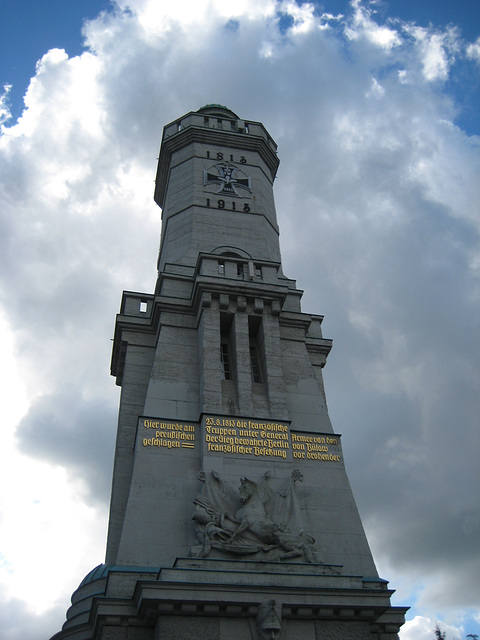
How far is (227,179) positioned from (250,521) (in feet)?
84.3

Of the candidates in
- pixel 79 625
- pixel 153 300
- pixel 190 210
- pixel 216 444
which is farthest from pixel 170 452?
pixel 190 210

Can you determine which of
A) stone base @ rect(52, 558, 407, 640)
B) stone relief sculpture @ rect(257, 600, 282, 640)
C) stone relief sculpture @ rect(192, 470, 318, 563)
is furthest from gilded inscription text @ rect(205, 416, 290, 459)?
stone relief sculpture @ rect(257, 600, 282, 640)

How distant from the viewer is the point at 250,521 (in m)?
23.2

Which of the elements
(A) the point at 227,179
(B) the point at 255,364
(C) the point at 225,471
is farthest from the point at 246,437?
(A) the point at 227,179

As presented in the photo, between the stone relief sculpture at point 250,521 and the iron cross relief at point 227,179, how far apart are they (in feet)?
73.0

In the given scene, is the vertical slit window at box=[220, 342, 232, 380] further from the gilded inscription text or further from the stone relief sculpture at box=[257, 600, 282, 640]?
the stone relief sculpture at box=[257, 600, 282, 640]

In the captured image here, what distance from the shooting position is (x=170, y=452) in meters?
26.0

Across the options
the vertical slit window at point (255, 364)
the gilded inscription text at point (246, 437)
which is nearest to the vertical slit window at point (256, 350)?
the vertical slit window at point (255, 364)

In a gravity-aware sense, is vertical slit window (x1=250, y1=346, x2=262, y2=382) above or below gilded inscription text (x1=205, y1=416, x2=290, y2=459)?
above

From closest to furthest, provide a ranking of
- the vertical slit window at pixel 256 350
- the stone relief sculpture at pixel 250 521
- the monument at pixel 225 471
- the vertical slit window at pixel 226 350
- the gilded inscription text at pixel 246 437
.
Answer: the monument at pixel 225 471
the stone relief sculpture at pixel 250 521
the gilded inscription text at pixel 246 437
the vertical slit window at pixel 226 350
the vertical slit window at pixel 256 350

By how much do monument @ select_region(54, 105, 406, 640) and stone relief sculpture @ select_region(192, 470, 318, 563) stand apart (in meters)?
0.05

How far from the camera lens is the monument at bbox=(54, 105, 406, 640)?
20.7 metres

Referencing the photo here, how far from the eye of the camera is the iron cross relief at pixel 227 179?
41.1 meters

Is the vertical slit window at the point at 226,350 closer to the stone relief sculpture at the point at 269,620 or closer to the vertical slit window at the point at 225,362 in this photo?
the vertical slit window at the point at 225,362
